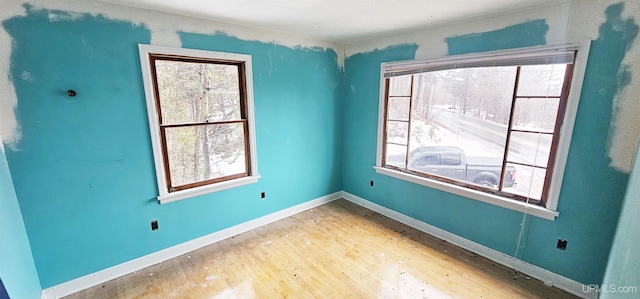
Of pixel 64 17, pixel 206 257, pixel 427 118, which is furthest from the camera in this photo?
pixel 427 118

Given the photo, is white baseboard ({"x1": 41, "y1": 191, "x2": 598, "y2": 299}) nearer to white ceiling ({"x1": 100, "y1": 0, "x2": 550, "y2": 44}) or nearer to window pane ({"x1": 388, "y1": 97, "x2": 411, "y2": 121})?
window pane ({"x1": 388, "y1": 97, "x2": 411, "y2": 121})

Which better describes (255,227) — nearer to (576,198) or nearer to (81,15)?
(81,15)

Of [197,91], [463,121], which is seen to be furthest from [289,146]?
[463,121]

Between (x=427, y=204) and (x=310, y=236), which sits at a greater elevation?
(x=427, y=204)

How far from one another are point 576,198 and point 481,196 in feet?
Answer: 2.23

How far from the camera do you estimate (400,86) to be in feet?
10.6

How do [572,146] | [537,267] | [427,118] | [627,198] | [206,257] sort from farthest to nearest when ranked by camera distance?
[427,118] < [206,257] < [537,267] < [572,146] < [627,198]

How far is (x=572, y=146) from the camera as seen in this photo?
6.70ft

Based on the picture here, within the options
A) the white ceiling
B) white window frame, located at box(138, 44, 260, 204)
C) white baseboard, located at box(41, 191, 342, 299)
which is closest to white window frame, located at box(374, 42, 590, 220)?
the white ceiling

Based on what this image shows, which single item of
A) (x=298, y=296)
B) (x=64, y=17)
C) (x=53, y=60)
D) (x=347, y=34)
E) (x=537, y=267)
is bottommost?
(x=298, y=296)

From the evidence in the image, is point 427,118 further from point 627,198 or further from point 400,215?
point 627,198

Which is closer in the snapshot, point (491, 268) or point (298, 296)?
point (298, 296)

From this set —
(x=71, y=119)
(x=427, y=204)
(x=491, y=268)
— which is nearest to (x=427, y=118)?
(x=427, y=204)

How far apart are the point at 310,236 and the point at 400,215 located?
49.3 inches
